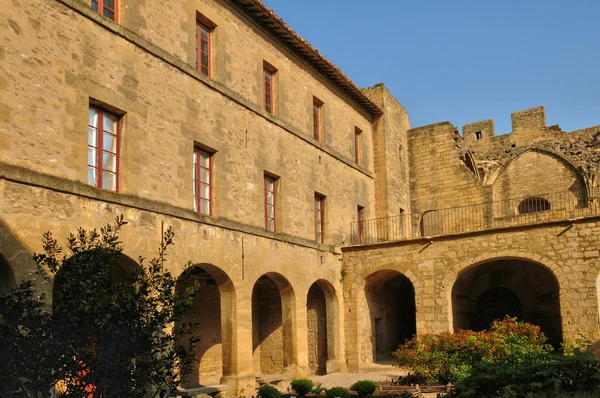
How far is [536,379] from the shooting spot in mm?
9312

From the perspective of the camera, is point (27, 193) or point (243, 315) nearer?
point (27, 193)

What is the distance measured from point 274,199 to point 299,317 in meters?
3.02

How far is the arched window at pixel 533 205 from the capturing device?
2375cm

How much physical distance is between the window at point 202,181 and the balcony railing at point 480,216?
7564 mm

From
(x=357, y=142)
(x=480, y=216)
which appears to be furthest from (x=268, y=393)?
(x=480, y=216)

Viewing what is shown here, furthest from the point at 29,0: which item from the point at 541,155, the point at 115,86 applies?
the point at 541,155

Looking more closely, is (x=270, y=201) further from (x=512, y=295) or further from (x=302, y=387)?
(x=512, y=295)

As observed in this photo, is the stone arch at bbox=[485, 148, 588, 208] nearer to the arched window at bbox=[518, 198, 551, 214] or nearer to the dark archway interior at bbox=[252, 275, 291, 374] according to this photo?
the arched window at bbox=[518, 198, 551, 214]

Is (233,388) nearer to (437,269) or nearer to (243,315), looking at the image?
(243,315)

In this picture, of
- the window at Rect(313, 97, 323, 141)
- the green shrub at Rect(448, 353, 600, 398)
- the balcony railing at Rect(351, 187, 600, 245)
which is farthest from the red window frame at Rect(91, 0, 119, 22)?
the balcony railing at Rect(351, 187, 600, 245)

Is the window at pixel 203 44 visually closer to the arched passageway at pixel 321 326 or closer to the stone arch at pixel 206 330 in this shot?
the stone arch at pixel 206 330

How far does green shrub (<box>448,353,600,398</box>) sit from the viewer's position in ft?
29.8

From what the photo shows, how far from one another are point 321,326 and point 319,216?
125 inches

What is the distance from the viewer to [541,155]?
2419 cm
